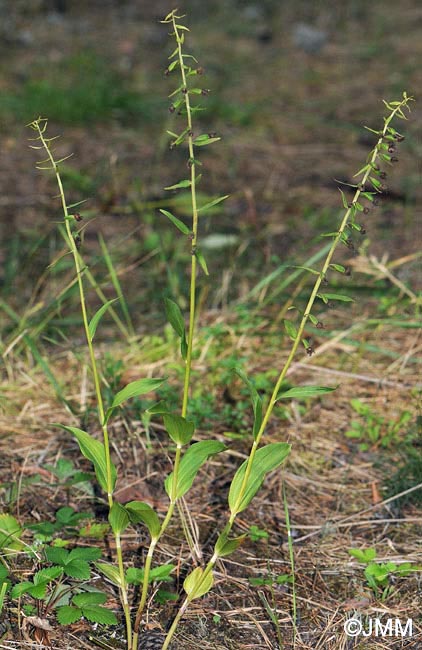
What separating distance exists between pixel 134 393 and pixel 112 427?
30.8 inches

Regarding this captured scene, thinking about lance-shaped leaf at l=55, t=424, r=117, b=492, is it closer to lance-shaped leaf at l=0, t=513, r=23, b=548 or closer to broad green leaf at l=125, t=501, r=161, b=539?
broad green leaf at l=125, t=501, r=161, b=539

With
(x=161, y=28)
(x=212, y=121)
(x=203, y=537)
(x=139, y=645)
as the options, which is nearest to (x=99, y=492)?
(x=203, y=537)

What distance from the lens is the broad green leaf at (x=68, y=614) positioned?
65.6 inches

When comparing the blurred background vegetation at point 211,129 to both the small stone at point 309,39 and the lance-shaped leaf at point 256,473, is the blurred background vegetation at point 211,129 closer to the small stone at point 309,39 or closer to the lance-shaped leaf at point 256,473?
the small stone at point 309,39

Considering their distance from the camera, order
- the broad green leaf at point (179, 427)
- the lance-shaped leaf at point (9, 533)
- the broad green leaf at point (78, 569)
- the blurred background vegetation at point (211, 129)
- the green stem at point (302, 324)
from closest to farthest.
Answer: the green stem at point (302, 324) < the broad green leaf at point (179, 427) < the broad green leaf at point (78, 569) < the lance-shaped leaf at point (9, 533) < the blurred background vegetation at point (211, 129)

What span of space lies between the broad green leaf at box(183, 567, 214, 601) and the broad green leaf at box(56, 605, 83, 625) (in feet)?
0.76

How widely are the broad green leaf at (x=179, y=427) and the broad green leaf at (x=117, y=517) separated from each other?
178 mm

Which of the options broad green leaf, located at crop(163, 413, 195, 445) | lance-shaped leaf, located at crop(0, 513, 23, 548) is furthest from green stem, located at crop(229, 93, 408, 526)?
lance-shaped leaf, located at crop(0, 513, 23, 548)

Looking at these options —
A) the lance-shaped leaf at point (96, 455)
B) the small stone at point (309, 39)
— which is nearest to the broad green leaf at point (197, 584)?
the lance-shaped leaf at point (96, 455)

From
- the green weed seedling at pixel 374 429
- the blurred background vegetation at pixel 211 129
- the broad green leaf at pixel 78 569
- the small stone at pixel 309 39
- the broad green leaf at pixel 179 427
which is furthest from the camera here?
the small stone at pixel 309 39

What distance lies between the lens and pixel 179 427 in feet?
5.33

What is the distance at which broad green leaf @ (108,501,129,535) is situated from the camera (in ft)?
5.34

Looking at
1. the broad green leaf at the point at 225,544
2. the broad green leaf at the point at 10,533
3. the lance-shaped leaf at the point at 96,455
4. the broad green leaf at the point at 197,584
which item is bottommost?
the broad green leaf at the point at 10,533

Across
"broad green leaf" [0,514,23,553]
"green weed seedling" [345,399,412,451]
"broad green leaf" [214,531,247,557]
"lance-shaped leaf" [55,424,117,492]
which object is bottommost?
"green weed seedling" [345,399,412,451]
